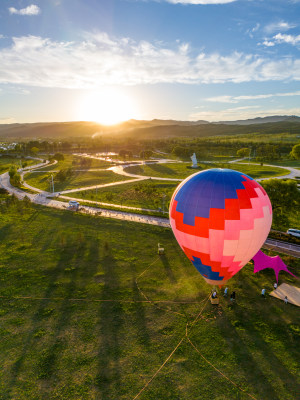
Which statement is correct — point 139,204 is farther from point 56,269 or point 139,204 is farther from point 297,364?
point 297,364

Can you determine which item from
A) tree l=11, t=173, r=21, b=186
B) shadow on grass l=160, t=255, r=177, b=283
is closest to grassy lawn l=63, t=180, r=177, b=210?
tree l=11, t=173, r=21, b=186

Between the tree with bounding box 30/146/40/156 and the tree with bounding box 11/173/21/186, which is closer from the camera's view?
the tree with bounding box 11/173/21/186

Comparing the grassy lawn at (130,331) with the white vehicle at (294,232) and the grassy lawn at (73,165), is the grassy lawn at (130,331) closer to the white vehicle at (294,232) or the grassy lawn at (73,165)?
the white vehicle at (294,232)

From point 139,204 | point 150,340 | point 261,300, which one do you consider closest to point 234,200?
point 261,300

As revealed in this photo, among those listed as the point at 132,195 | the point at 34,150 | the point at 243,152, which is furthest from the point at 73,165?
the point at 243,152

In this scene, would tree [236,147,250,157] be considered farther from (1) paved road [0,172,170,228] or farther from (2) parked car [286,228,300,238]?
(2) parked car [286,228,300,238]

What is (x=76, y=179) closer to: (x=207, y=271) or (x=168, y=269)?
(x=168, y=269)
